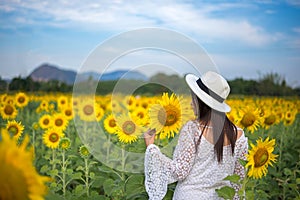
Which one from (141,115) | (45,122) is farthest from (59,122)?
(141,115)

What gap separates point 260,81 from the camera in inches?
543

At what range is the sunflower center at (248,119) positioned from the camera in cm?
364

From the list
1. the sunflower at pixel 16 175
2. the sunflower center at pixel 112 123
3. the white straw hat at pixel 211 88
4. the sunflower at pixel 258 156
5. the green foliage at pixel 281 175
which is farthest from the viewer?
the sunflower center at pixel 112 123

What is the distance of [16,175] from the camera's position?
101 cm

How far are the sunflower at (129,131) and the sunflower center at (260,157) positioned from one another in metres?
0.91

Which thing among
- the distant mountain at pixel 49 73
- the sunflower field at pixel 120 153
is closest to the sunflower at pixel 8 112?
the sunflower field at pixel 120 153

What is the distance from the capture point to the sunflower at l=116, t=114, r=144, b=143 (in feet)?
11.4

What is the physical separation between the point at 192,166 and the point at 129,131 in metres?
0.60

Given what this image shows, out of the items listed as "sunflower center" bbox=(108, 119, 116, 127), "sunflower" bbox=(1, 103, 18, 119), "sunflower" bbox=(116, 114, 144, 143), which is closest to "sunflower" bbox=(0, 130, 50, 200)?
"sunflower" bbox=(116, 114, 144, 143)

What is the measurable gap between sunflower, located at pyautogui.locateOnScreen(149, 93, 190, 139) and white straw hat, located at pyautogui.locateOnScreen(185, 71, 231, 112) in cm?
15

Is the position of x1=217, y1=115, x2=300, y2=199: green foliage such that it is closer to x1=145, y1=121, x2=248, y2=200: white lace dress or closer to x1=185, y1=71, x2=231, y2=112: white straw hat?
x1=145, y1=121, x2=248, y2=200: white lace dress

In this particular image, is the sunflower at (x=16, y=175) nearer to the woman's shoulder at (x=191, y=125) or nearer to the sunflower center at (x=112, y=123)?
the woman's shoulder at (x=191, y=125)

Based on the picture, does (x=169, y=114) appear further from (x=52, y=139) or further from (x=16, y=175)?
(x=16, y=175)

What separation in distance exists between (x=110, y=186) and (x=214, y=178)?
0.78 metres
